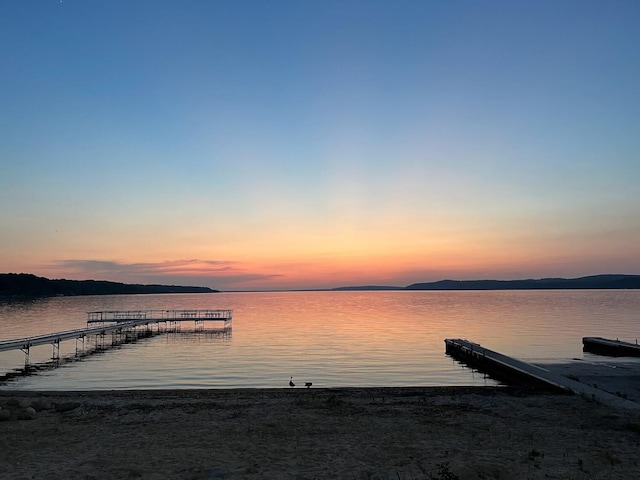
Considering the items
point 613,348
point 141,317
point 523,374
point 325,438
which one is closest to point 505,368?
point 523,374

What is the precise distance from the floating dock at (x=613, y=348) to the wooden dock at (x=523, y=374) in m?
11.0

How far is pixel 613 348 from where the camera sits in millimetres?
38250

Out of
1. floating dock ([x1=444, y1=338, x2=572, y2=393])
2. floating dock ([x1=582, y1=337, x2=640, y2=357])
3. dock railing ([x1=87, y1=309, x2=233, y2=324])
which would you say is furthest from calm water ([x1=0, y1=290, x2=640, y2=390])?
dock railing ([x1=87, y1=309, x2=233, y2=324])

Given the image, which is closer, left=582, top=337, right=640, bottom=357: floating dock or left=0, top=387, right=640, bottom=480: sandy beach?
left=0, top=387, right=640, bottom=480: sandy beach

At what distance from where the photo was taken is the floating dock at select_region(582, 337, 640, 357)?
37.0 metres

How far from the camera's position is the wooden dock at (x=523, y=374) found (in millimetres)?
16547

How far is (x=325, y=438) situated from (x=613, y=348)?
35030mm

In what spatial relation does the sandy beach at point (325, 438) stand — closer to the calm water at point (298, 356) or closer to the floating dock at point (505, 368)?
the floating dock at point (505, 368)

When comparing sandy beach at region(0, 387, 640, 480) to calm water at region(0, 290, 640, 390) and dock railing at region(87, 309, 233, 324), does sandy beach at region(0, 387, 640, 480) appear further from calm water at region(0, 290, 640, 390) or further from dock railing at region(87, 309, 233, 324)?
dock railing at region(87, 309, 233, 324)

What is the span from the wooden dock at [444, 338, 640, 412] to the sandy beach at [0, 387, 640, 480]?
2.75 feet

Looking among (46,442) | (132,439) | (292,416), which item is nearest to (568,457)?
(292,416)

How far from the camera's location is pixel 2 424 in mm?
13406

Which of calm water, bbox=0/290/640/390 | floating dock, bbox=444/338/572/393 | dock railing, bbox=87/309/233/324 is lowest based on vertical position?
calm water, bbox=0/290/640/390

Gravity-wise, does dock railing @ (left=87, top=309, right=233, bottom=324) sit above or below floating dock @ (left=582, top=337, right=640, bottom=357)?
above
